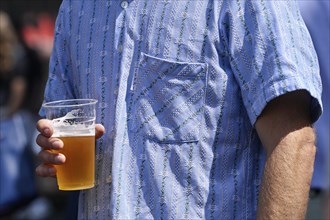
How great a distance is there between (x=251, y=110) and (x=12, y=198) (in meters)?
3.69

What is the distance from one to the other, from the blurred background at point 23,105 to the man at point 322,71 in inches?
36.1

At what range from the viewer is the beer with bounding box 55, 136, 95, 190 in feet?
7.51

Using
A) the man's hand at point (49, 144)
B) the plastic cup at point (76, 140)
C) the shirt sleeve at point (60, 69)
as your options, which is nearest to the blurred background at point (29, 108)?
the shirt sleeve at point (60, 69)

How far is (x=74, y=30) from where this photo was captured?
8.54 ft

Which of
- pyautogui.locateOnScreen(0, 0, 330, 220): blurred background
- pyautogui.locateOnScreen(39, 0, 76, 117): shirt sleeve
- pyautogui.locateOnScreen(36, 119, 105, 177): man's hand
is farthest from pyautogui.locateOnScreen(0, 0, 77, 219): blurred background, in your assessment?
pyautogui.locateOnScreen(36, 119, 105, 177): man's hand

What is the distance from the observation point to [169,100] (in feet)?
7.64

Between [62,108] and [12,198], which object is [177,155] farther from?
[12,198]

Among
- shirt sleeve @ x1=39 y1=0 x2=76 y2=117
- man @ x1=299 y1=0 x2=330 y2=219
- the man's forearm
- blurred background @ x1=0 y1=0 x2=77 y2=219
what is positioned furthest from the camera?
blurred background @ x1=0 y1=0 x2=77 y2=219

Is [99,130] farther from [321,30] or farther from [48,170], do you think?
[321,30]

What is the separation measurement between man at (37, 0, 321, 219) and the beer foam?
4 centimetres

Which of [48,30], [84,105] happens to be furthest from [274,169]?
[48,30]

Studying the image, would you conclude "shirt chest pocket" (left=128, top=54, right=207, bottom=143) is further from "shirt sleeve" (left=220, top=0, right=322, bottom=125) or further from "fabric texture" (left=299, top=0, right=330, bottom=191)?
"fabric texture" (left=299, top=0, right=330, bottom=191)

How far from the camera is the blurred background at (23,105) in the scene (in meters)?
5.70

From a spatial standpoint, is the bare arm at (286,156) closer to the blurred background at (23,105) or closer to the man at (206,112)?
the man at (206,112)
